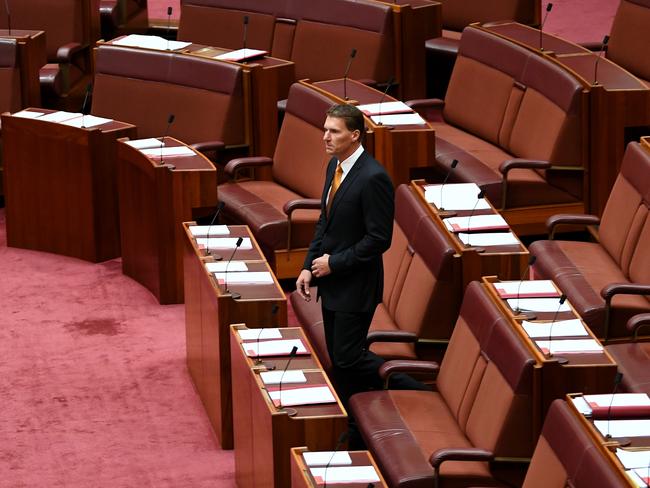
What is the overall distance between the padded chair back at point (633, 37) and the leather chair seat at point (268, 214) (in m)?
1.24

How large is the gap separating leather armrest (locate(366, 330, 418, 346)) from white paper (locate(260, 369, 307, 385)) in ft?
1.04

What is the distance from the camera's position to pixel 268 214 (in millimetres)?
3955

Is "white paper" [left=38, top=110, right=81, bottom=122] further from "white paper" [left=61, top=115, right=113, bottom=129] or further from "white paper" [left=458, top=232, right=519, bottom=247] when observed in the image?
"white paper" [left=458, top=232, right=519, bottom=247]

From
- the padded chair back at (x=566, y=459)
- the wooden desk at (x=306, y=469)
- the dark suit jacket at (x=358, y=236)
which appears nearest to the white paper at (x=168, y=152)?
the dark suit jacket at (x=358, y=236)

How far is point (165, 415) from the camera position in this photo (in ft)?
11.0

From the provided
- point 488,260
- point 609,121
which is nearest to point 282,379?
point 488,260

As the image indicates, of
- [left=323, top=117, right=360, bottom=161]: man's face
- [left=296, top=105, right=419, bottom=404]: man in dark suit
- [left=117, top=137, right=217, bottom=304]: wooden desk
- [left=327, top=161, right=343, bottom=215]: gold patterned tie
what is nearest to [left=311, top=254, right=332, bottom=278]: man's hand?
[left=296, top=105, right=419, bottom=404]: man in dark suit

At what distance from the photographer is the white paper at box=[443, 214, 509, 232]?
325cm

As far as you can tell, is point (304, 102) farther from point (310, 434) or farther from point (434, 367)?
point (310, 434)

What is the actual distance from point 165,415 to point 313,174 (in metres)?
0.99

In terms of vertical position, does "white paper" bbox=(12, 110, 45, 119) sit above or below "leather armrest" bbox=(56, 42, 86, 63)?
below

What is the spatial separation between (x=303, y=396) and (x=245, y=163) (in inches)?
64.5

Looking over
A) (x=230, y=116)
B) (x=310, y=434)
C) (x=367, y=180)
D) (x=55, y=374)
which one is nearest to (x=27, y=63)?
(x=230, y=116)

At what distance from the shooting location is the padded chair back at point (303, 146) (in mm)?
4039
